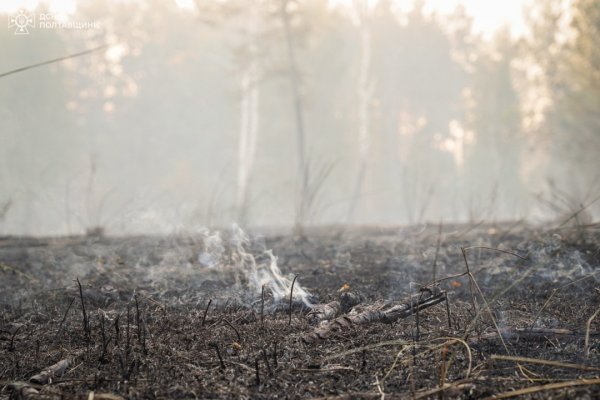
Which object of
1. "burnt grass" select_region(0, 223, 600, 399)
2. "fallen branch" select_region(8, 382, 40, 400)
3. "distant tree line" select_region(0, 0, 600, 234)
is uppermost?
"distant tree line" select_region(0, 0, 600, 234)

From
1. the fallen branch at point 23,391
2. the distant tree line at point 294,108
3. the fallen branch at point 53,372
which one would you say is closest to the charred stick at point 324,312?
the fallen branch at point 53,372

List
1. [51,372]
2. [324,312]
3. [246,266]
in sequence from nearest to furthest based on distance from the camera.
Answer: [51,372] → [324,312] → [246,266]

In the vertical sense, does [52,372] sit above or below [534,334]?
below

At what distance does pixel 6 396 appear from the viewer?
7.22 ft

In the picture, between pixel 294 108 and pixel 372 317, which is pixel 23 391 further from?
pixel 294 108

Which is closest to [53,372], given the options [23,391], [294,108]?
[23,391]

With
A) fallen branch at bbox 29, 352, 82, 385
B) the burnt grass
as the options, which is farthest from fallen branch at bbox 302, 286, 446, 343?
fallen branch at bbox 29, 352, 82, 385

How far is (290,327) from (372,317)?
48 cm

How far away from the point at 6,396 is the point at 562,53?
879 inches

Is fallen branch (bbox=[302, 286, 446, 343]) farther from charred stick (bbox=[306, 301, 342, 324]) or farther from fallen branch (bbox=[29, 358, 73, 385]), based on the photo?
fallen branch (bbox=[29, 358, 73, 385])

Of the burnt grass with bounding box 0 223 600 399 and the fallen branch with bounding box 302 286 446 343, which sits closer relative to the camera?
the burnt grass with bounding box 0 223 600 399

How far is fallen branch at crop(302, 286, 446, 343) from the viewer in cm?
278

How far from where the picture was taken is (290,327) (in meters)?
2.99

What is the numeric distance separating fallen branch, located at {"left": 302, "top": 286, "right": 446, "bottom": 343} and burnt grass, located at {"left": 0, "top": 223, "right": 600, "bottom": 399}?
46 millimetres
